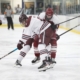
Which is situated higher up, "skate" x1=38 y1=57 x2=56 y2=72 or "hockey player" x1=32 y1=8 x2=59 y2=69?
"hockey player" x1=32 y1=8 x2=59 y2=69

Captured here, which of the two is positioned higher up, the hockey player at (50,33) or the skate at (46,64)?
the hockey player at (50,33)

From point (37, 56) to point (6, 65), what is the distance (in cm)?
43

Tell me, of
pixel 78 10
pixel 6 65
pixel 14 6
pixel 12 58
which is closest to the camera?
pixel 6 65

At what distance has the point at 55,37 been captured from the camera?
3.77 meters

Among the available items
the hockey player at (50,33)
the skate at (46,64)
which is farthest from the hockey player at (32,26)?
the skate at (46,64)

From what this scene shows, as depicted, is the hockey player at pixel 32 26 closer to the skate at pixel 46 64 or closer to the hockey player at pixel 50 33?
the hockey player at pixel 50 33

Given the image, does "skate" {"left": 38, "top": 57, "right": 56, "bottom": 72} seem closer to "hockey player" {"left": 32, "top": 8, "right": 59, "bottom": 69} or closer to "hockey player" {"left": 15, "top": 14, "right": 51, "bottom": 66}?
"hockey player" {"left": 32, "top": 8, "right": 59, "bottom": 69}

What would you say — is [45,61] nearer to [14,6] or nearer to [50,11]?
[50,11]

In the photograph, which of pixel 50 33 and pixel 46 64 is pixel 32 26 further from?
pixel 46 64

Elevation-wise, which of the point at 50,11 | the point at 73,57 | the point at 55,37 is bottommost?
the point at 73,57

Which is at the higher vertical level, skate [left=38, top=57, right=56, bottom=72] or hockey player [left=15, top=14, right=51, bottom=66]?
hockey player [left=15, top=14, right=51, bottom=66]

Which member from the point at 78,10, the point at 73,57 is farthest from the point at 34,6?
the point at 73,57

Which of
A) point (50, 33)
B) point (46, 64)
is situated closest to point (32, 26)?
point (50, 33)

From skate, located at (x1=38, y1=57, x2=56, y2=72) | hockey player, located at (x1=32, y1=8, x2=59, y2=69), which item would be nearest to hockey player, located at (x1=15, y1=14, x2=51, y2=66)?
hockey player, located at (x1=32, y1=8, x2=59, y2=69)
